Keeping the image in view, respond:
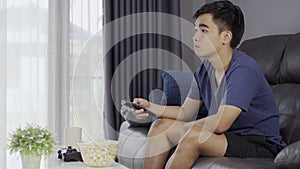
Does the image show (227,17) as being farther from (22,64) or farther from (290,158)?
(22,64)

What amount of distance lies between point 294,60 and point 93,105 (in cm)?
201

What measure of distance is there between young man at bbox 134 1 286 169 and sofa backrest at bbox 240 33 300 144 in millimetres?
198

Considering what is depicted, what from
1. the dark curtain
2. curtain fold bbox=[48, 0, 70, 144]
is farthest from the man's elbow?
curtain fold bbox=[48, 0, 70, 144]

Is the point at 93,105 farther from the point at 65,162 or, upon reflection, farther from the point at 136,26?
the point at 65,162

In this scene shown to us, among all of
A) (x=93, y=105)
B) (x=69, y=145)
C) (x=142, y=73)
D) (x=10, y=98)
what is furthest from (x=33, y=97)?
(x=69, y=145)

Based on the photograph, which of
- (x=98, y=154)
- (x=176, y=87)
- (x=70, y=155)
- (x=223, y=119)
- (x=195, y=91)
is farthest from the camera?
(x=176, y=87)

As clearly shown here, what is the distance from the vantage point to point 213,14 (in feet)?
8.27

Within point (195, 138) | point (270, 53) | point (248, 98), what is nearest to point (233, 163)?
point (195, 138)

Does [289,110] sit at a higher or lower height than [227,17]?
lower

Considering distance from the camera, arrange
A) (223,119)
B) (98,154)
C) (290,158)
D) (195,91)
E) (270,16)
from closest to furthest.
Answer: (290,158) → (98,154) → (223,119) → (195,91) → (270,16)

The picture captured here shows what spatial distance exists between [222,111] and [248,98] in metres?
0.14

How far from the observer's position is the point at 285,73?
2.78 meters

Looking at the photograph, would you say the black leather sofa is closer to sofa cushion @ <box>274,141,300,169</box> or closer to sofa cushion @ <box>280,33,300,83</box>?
sofa cushion @ <box>280,33,300,83</box>

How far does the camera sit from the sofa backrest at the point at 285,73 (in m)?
2.63
